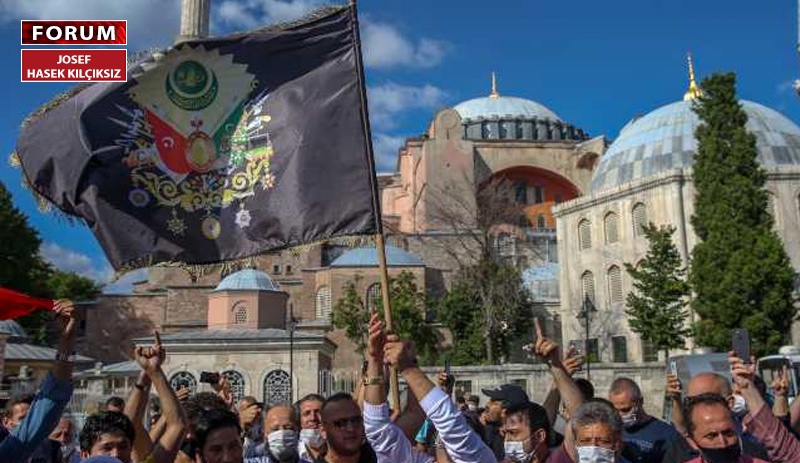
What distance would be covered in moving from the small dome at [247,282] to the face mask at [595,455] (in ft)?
126

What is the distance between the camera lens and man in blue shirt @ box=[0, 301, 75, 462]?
344 centimetres

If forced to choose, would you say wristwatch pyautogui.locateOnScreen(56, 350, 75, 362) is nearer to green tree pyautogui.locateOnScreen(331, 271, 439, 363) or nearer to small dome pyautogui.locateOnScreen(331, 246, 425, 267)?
green tree pyautogui.locateOnScreen(331, 271, 439, 363)

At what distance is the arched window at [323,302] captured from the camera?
152ft

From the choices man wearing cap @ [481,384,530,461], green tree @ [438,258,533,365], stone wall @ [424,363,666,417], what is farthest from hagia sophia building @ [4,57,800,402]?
man wearing cap @ [481,384,530,461]

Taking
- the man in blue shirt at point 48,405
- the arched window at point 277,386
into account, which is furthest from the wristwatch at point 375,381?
the arched window at point 277,386

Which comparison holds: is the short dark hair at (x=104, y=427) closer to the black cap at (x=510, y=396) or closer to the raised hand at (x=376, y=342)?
the raised hand at (x=376, y=342)

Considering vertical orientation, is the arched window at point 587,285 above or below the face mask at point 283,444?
above

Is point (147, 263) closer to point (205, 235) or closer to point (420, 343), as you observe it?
point (205, 235)

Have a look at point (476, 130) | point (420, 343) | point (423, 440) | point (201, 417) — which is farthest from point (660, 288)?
point (476, 130)

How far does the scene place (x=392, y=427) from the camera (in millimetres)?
3613

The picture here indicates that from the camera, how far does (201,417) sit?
394 centimetres

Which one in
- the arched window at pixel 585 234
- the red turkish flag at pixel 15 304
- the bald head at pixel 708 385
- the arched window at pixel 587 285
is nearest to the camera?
the red turkish flag at pixel 15 304

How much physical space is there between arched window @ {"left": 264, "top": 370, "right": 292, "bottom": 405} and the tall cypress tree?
51.3ft

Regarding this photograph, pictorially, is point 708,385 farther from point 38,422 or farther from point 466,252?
point 466,252
